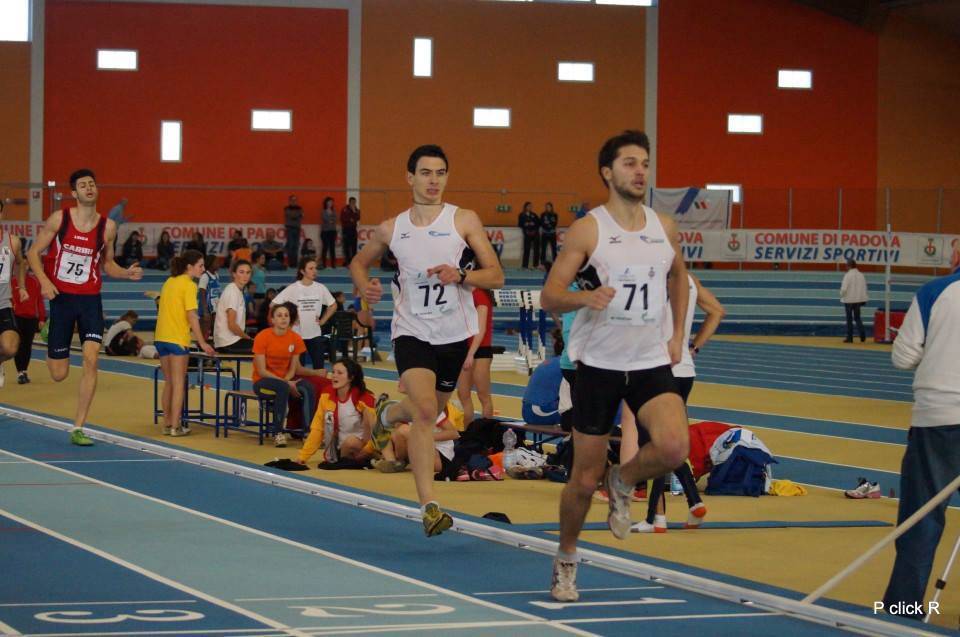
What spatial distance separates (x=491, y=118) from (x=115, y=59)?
395 inches

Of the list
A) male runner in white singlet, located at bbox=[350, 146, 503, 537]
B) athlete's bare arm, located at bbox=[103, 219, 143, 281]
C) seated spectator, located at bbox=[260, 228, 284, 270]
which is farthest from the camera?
seated spectator, located at bbox=[260, 228, 284, 270]

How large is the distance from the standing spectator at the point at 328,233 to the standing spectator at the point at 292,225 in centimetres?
58

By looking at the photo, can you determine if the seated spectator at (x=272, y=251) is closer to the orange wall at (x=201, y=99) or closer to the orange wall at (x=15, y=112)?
the orange wall at (x=201, y=99)

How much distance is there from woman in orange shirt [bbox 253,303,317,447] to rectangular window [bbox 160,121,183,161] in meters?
24.6

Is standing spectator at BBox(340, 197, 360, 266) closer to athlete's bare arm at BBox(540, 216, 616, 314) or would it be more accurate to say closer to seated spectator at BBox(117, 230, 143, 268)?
seated spectator at BBox(117, 230, 143, 268)

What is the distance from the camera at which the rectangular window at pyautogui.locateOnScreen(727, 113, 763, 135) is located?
1560 inches

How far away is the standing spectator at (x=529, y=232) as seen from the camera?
35.9 metres

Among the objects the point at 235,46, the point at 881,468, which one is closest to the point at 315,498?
the point at 881,468

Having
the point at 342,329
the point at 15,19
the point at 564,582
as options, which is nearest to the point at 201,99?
the point at 15,19

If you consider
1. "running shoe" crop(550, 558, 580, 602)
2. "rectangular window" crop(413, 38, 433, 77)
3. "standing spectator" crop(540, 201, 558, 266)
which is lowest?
"running shoe" crop(550, 558, 580, 602)

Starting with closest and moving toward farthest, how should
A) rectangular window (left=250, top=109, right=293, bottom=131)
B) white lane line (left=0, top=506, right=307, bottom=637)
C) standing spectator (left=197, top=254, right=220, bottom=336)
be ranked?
white lane line (left=0, top=506, right=307, bottom=637) → standing spectator (left=197, top=254, right=220, bottom=336) → rectangular window (left=250, top=109, right=293, bottom=131)

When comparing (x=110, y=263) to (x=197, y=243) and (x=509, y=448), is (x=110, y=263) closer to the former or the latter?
(x=509, y=448)

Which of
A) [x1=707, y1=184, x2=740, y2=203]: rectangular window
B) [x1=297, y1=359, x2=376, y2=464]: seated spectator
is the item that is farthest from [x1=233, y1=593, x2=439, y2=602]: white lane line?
[x1=707, y1=184, x2=740, y2=203]: rectangular window

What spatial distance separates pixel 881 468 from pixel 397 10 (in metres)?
28.6
